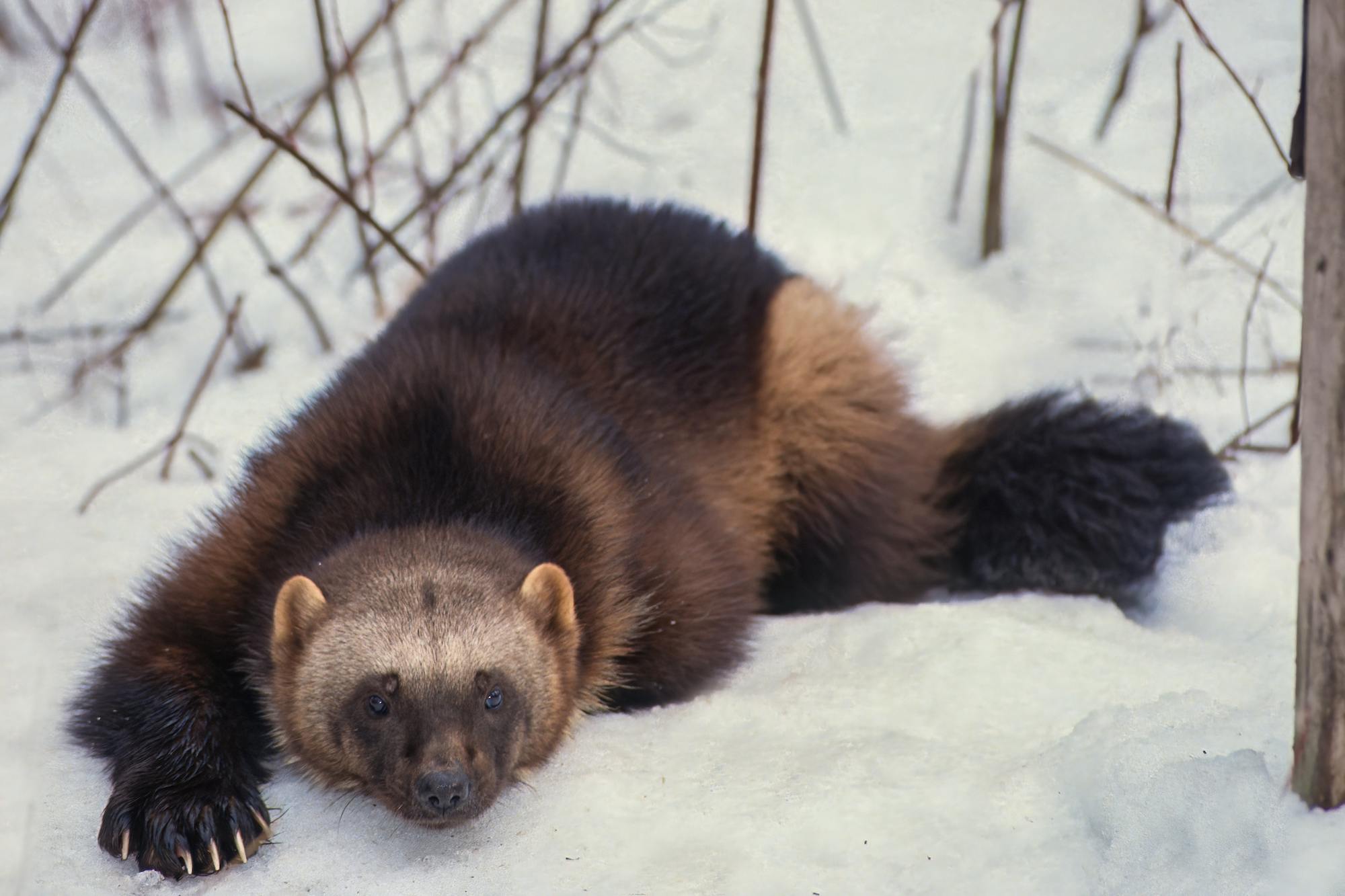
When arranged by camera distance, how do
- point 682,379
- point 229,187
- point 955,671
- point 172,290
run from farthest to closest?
point 229,187 < point 172,290 < point 682,379 < point 955,671

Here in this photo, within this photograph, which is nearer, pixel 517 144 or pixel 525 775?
pixel 525 775

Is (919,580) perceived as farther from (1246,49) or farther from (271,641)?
(1246,49)

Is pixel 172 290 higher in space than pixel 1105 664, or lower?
higher

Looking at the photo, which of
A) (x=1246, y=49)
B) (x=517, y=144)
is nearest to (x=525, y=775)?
(x=517, y=144)

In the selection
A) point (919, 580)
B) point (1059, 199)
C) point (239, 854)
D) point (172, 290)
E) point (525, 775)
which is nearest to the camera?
point (239, 854)

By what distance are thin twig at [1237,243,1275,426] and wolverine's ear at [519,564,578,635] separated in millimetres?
1593

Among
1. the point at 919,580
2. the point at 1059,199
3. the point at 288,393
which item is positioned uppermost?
the point at 1059,199

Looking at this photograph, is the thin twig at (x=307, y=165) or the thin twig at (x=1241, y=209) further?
the thin twig at (x=1241, y=209)

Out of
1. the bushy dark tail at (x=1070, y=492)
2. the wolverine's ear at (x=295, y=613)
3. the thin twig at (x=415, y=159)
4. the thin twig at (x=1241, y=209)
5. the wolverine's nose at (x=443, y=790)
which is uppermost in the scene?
the thin twig at (x=415, y=159)

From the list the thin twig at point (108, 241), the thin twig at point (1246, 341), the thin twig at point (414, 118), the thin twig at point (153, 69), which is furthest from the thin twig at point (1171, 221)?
the thin twig at point (153, 69)

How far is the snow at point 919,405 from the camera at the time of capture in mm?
1868

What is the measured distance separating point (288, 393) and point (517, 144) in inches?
51.0

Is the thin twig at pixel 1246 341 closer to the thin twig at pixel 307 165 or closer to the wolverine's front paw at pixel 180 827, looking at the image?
the thin twig at pixel 307 165

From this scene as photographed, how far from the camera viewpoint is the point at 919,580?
3074 millimetres
